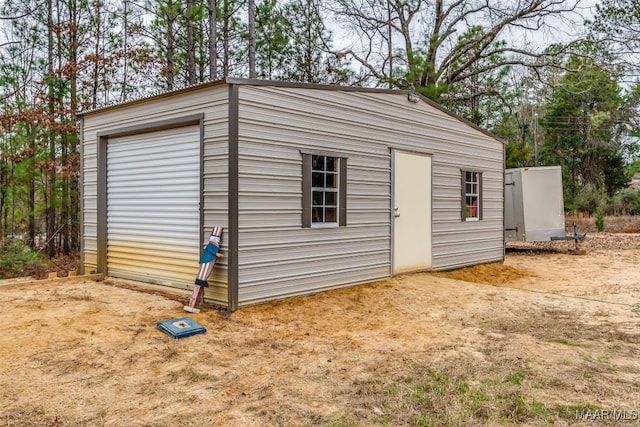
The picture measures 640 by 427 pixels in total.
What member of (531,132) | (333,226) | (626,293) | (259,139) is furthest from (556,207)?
(531,132)

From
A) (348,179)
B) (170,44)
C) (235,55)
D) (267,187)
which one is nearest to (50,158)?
(170,44)

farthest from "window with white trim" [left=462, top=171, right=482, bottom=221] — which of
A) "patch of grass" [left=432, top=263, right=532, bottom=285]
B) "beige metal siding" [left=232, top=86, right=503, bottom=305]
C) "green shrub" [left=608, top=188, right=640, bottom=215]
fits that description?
"green shrub" [left=608, top=188, right=640, bottom=215]

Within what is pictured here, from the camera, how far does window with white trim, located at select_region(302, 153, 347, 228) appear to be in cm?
574

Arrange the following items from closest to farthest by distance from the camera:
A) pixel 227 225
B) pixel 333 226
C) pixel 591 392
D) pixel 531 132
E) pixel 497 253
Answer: pixel 591 392 < pixel 227 225 < pixel 333 226 < pixel 497 253 < pixel 531 132

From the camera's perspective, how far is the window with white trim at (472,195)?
867cm

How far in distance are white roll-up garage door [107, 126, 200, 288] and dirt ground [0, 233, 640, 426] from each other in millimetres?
534

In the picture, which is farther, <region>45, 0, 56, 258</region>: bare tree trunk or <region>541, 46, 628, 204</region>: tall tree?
<region>541, 46, 628, 204</region>: tall tree

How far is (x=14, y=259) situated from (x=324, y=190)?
19.4ft

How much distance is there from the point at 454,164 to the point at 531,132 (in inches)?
866

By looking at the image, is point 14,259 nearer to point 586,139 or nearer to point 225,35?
point 225,35

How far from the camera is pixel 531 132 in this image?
2742cm

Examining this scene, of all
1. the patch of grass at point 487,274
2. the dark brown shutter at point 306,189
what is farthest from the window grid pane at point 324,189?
the patch of grass at point 487,274

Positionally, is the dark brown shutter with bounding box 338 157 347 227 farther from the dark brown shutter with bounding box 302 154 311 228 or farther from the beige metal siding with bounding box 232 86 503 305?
the dark brown shutter with bounding box 302 154 311 228

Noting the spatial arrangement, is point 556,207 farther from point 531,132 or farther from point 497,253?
point 531,132
